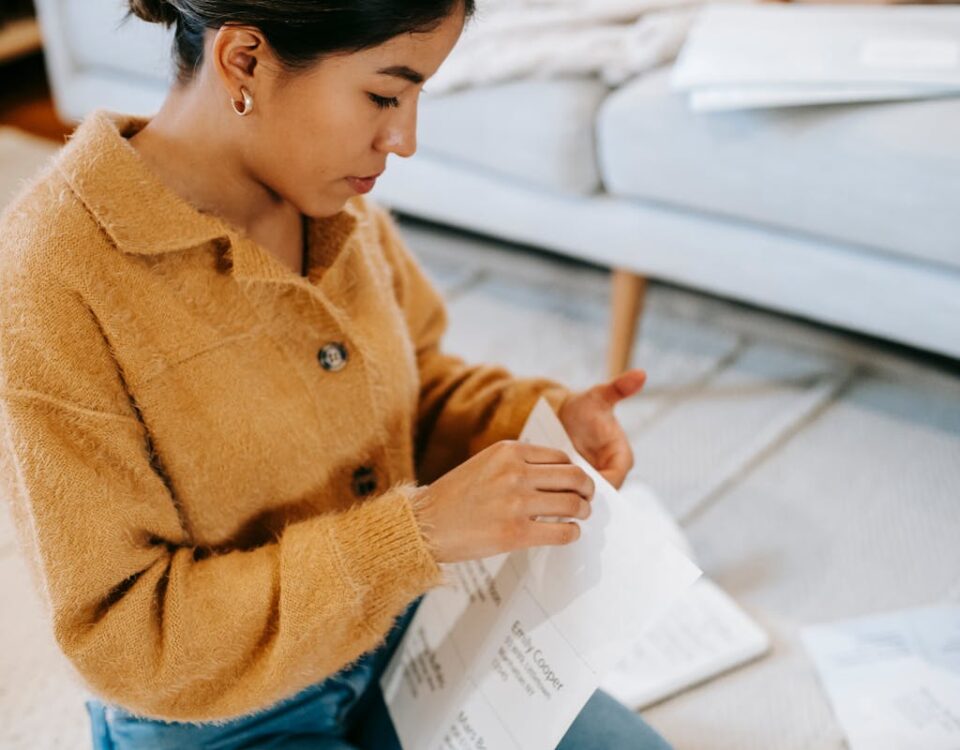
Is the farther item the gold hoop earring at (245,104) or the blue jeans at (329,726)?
the blue jeans at (329,726)

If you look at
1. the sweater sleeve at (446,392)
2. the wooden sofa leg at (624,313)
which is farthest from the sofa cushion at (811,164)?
the sweater sleeve at (446,392)

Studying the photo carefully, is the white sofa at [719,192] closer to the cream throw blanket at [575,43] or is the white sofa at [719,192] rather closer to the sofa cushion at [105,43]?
the cream throw blanket at [575,43]

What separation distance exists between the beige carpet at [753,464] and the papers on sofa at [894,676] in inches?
0.9

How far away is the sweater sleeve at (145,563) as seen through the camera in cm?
60

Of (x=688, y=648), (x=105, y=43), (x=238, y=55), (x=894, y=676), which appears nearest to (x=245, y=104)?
(x=238, y=55)

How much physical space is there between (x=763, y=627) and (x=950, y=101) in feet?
2.04

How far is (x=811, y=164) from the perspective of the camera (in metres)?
1.22

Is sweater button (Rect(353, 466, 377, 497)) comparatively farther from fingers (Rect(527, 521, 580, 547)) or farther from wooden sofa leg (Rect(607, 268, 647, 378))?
wooden sofa leg (Rect(607, 268, 647, 378))

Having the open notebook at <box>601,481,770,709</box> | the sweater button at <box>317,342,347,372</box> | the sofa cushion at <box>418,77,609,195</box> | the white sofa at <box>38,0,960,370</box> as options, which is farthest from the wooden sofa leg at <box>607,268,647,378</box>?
the sweater button at <box>317,342,347,372</box>

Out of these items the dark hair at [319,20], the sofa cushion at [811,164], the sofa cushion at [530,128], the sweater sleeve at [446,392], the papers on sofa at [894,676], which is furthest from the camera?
the sofa cushion at [530,128]

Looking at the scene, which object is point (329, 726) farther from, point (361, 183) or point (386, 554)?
point (361, 183)

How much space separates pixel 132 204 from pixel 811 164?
0.84 meters

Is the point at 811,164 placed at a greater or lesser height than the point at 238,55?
lesser

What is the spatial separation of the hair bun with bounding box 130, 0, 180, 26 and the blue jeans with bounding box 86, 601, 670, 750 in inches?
17.6
